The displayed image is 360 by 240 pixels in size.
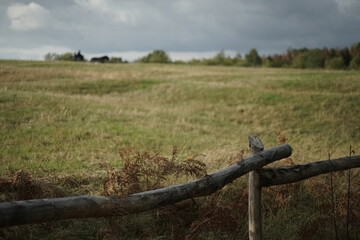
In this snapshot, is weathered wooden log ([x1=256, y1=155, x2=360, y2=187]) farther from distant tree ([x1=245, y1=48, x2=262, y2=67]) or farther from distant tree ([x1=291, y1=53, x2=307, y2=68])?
distant tree ([x1=245, y1=48, x2=262, y2=67])

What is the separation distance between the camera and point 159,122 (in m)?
15.8

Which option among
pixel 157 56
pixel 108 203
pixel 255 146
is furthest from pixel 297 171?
pixel 157 56

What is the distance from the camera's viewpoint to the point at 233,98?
931 inches

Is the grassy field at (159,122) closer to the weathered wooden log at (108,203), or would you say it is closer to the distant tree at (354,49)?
the weathered wooden log at (108,203)

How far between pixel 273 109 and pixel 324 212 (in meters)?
15.0

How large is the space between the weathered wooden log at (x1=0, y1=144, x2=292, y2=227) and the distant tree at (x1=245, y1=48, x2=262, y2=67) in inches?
3945

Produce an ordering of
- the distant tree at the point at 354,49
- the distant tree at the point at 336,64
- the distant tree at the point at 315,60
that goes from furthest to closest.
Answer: the distant tree at the point at 315,60
the distant tree at the point at 354,49
the distant tree at the point at 336,64

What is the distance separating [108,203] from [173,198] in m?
0.71

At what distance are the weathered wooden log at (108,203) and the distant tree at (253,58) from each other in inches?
3945

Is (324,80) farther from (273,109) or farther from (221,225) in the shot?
(221,225)

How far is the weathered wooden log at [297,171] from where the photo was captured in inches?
161

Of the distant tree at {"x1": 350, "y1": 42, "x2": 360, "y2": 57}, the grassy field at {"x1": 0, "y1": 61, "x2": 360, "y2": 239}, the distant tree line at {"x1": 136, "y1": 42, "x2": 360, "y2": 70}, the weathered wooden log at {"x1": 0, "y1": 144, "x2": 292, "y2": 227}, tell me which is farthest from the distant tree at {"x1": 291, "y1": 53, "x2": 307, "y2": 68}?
the weathered wooden log at {"x1": 0, "y1": 144, "x2": 292, "y2": 227}

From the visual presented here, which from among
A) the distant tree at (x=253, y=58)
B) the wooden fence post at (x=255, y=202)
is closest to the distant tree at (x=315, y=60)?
the distant tree at (x=253, y=58)

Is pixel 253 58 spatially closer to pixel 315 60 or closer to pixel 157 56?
pixel 315 60
